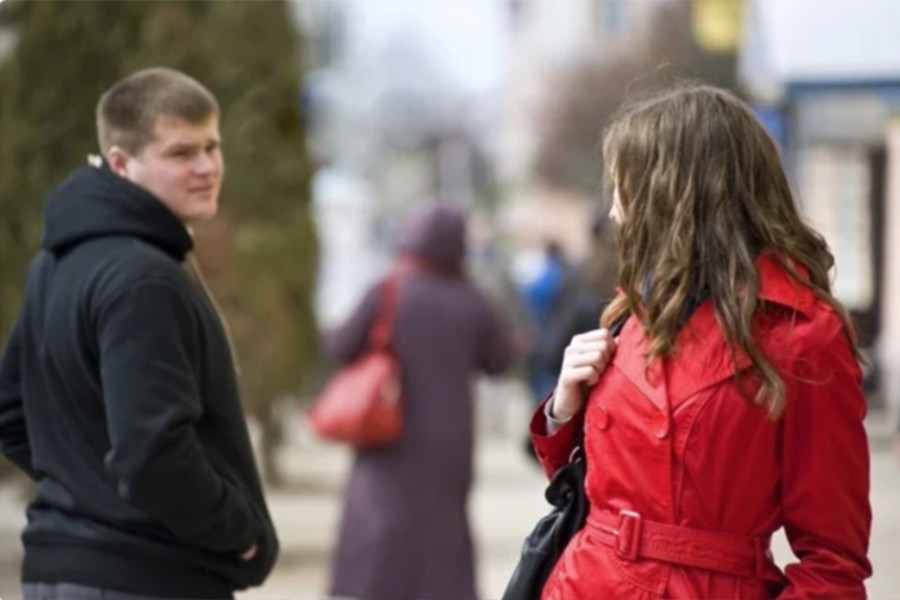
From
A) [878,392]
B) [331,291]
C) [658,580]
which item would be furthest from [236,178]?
[331,291]

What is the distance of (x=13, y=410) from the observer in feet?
17.0

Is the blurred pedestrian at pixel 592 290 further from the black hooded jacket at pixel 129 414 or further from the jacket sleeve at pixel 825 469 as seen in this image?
the jacket sleeve at pixel 825 469

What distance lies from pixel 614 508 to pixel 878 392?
20.4 metres

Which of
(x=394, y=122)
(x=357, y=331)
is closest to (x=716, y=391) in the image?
Result: (x=357, y=331)

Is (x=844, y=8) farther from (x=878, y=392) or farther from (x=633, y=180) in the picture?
(x=878, y=392)

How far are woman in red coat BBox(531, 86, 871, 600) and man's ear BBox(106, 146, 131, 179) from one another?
149 cm

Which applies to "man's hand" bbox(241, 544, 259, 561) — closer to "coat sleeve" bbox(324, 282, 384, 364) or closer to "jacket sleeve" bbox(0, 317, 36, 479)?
"jacket sleeve" bbox(0, 317, 36, 479)

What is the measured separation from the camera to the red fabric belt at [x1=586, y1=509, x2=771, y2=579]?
382 centimetres

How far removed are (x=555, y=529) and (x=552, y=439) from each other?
0.50ft

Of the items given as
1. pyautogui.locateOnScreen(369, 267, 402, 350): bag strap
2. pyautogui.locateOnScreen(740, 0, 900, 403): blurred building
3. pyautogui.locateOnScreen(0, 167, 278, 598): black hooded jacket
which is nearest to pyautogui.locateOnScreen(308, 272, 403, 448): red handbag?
pyautogui.locateOnScreen(369, 267, 402, 350): bag strap

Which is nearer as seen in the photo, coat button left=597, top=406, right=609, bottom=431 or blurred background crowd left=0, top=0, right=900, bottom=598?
coat button left=597, top=406, right=609, bottom=431

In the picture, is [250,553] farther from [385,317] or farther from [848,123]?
[848,123]

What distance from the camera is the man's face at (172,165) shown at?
509cm

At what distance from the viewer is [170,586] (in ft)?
15.9
